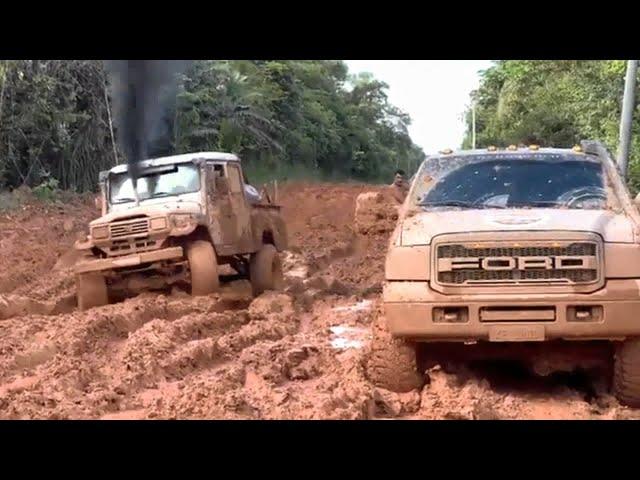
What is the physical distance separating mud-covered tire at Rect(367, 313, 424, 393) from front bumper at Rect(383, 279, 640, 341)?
0.26 meters

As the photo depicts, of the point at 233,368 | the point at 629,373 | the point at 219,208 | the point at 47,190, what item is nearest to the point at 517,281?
the point at 629,373

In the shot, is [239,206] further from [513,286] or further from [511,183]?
[513,286]

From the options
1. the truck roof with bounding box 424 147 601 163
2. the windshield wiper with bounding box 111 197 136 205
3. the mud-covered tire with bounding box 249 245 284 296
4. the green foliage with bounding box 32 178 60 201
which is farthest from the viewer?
the green foliage with bounding box 32 178 60 201

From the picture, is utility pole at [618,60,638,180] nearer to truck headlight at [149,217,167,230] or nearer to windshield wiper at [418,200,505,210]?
truck headlight at [149,217,167,230]

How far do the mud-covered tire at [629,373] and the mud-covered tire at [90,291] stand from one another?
694 centimetres

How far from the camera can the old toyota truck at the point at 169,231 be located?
12.1 metres

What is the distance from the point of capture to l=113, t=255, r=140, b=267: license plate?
38.8 feet

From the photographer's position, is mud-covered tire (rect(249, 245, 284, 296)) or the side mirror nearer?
the side mirror

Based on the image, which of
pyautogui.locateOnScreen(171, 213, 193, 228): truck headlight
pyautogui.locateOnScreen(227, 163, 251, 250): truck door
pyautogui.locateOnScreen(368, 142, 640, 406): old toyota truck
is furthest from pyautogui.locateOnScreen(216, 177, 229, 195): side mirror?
pyautogui.locateOnScreen(368, 142, 640, 406): old toyota truck

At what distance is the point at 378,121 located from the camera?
219ft

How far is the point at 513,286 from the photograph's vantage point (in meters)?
6.75
